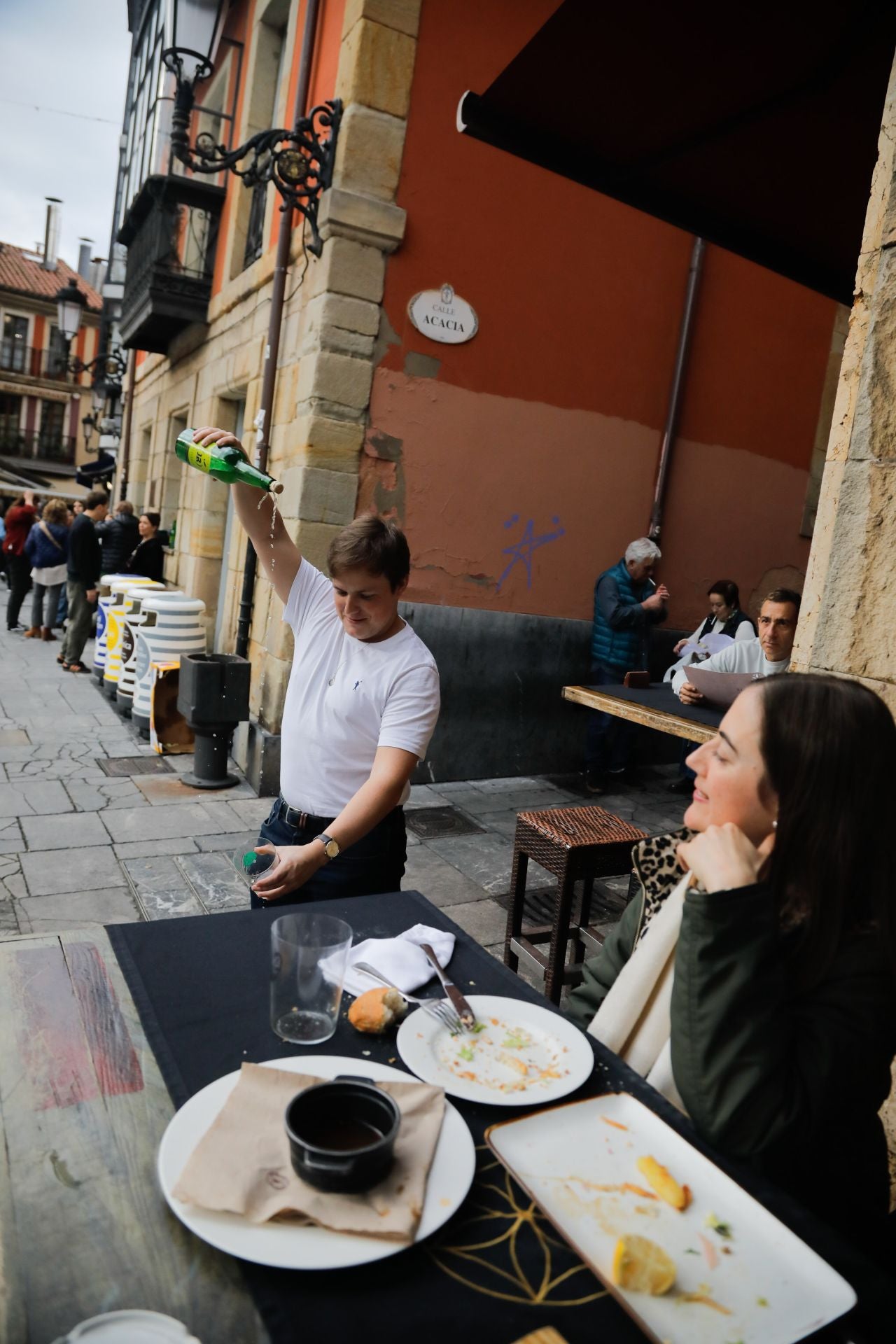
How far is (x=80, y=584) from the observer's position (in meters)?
8.78

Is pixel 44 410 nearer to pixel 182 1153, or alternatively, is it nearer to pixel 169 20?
pixel 169 20

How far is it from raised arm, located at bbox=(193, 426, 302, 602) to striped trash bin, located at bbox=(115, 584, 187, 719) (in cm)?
451

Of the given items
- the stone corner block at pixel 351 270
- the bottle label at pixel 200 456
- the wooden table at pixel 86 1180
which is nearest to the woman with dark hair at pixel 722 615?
the stone corner block at pixel 351 270

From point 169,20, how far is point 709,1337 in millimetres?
6900

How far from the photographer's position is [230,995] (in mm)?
1380

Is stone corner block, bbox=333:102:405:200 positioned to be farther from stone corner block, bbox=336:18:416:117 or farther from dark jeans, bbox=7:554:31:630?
dark jeans, bbox=7:554:31:630

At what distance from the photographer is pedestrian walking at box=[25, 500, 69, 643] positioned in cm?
1005

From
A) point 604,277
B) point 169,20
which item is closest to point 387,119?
point 169,20

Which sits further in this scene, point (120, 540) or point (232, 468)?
point (120, 540)

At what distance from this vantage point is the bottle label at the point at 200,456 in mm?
2506

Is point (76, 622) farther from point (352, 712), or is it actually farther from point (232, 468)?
point (352, 712)

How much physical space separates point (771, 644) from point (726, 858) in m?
3.51

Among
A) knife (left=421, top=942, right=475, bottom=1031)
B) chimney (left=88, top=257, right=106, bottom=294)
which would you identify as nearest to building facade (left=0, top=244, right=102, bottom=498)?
chimney (left=88, top=257, right=106, bottom=294)

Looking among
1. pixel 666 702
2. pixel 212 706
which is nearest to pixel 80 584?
pixel 212 706
